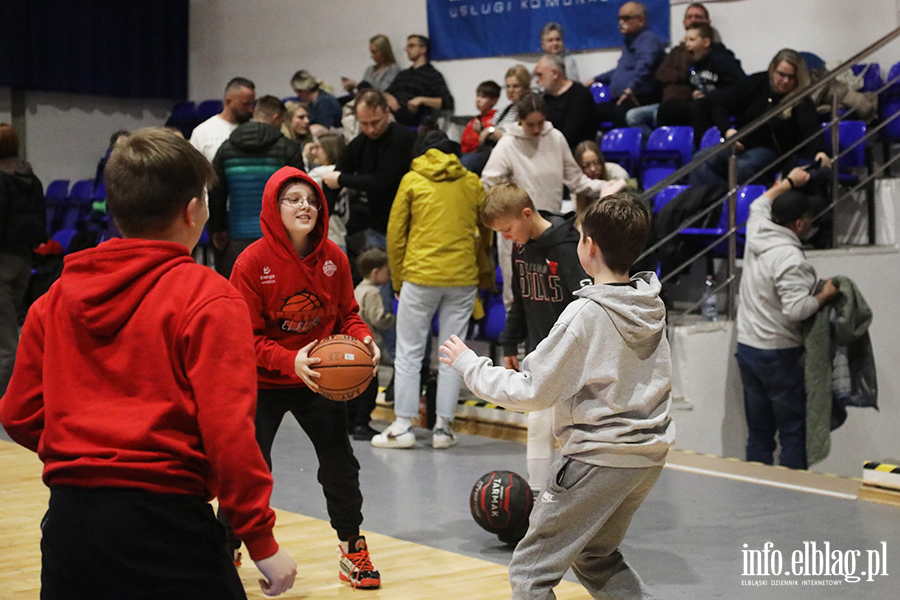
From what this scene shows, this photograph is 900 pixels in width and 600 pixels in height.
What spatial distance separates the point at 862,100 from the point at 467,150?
11.1 feet

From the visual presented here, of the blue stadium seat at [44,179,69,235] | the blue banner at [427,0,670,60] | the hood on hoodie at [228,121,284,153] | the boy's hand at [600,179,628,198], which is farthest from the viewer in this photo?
the blue stadium seat at [44,179,69,235]

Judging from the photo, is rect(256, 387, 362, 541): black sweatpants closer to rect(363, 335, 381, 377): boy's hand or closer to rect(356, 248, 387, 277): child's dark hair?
rect(363, 335, 381, 377): boy's hand

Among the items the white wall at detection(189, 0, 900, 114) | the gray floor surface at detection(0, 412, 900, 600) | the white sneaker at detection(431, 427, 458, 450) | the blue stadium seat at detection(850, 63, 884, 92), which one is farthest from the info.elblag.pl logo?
the white wall at detection(189, 0, 900, 114)

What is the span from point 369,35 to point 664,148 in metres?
5.85

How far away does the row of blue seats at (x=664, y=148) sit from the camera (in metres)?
7.85

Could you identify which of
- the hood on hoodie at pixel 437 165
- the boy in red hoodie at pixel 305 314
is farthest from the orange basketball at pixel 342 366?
the hood on hoodie at pixel 437 165

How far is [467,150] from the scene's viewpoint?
31.1ft

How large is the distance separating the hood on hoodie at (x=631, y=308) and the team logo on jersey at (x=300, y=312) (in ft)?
3.95

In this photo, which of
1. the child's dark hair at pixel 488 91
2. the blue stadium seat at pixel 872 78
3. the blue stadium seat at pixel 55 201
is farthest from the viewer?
the blue stadium seat at pixel 55 201

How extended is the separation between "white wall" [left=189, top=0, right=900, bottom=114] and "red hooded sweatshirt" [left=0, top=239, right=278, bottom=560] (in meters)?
7.69

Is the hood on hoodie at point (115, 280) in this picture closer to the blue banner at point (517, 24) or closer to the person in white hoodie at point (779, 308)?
the person in white hoodie at point (779, 308)

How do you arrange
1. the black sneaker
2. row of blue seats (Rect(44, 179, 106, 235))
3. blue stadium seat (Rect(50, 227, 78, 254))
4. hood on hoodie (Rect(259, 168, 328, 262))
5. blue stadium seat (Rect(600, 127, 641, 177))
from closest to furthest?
hood on hoodie (Rect(259, 168, 328, 262)) → the black sneaker → blue stadium seat (Rect(600, 127, 641, 177)) → blue stadium seat (Rect(50, 227, 78, 254)) → row of blue seats (Rect(44, 179, 106, 235))

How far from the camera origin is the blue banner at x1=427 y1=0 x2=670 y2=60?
10.3m

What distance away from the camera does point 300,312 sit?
393cm
